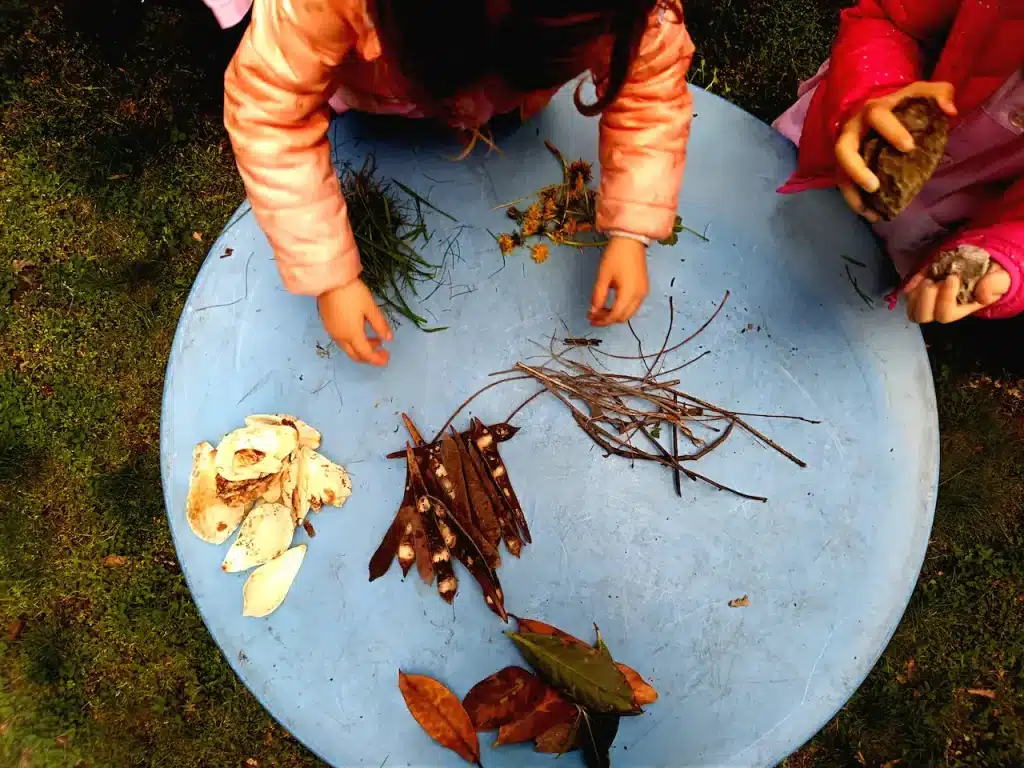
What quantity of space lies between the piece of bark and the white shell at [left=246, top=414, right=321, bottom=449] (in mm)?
1087

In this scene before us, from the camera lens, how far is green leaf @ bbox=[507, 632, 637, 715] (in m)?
1.19

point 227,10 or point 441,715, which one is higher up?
point 227,10

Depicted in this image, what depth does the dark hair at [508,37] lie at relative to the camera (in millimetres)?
832

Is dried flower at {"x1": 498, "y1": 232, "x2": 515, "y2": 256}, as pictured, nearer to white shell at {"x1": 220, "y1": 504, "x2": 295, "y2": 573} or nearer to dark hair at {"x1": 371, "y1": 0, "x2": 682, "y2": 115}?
dark hair at {"x1": 371, "y1": 0, "x2": 682, "y2": 115}

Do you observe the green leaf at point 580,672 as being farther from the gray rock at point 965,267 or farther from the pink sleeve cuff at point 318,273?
the gray rock at point 965,267

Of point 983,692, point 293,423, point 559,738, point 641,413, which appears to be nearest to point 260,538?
point 293,423

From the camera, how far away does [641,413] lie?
1343 mm

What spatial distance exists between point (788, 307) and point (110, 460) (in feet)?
5.87

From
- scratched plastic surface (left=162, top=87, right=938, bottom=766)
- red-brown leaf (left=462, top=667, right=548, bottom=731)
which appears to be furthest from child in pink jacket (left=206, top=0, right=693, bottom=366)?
red-brown leaf (left=462, top=667, right=548, bottom=731)

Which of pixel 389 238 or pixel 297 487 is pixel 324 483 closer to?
pixel 297 487

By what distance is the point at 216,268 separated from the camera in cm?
136

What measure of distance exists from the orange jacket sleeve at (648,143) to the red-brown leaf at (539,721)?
0.87 m

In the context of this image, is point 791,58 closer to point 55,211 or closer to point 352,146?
point 352,146

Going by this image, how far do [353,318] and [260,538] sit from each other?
45 cm
